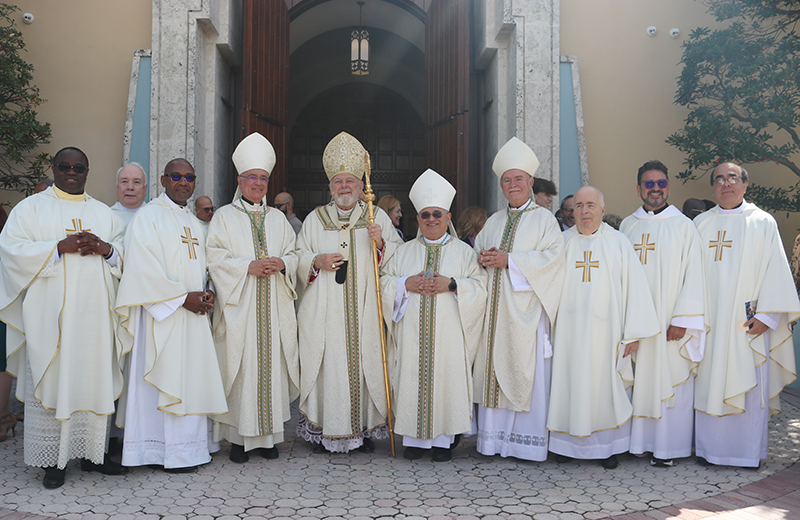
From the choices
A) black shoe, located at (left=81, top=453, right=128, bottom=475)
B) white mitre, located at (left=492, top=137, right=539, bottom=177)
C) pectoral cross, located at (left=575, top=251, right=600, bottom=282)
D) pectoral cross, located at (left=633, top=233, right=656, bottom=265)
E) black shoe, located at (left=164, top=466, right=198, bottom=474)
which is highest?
white mitre, located at (left=492, top=137, right=539, bottom=177)

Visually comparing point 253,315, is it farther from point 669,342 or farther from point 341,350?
point 669,342

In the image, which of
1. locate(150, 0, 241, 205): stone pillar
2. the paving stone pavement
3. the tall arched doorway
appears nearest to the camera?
the paving stone pavement

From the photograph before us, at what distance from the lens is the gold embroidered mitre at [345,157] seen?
4.55m

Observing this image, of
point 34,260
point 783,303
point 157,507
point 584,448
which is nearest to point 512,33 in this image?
point 783,303

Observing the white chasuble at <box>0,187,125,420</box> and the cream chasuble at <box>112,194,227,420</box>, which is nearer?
the white chasuble at <box>0,187,125,420</box>

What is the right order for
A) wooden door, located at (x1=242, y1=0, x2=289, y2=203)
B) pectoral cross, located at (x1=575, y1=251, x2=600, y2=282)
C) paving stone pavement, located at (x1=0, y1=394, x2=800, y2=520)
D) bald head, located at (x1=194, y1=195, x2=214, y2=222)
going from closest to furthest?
paving stone pavement, located at (x1=0, y1=394, x2=800, y2=520) < pectoral cross, located at (x1=575, y1=251, x2=600, y2=282) < bald head, located at (x1=194, y1=195, x2=214, y2=222) < wooden door, located at (x1=242, y1=0, x2=289, y2=203)

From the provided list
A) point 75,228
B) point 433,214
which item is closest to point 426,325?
point 433,214

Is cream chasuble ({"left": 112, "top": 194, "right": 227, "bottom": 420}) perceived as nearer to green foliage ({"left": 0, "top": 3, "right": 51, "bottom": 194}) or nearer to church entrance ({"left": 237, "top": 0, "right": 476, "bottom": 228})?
church entrance ({"left": 237, "top": 0, "right": 476, "bottom": 228})

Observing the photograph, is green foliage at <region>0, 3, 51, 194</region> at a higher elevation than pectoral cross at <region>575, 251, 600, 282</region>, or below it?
higher

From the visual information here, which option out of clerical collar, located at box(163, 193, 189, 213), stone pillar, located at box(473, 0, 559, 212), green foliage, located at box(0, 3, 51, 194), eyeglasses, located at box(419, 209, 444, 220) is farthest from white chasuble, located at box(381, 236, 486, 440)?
green foliage, located at box(0, 3, 51, 194)

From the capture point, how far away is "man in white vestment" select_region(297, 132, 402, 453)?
14.6 ft

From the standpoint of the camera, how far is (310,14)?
9500 mm

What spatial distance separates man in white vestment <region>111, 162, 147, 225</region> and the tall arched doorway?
26.4 ft

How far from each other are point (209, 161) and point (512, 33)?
3.45 meters
